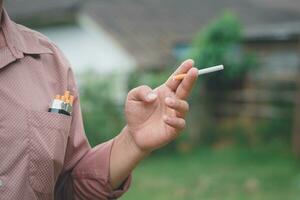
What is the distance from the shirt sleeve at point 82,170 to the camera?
2086 mm

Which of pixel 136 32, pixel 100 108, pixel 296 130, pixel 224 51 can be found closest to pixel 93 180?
pixel 100 108

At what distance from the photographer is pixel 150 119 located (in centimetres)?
202

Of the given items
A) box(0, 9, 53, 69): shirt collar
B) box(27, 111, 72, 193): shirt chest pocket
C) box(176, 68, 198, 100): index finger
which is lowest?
box(27, 111, 72, 193): shirt chest pocket

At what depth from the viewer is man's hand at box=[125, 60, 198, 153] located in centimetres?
192

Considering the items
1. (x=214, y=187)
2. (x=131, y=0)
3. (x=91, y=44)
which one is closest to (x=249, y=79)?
(x=91, y=44)

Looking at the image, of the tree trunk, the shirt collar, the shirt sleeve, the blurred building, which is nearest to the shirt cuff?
the shirt sleeve

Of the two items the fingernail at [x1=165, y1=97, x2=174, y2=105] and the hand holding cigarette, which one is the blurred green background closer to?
the hand holding cigarette

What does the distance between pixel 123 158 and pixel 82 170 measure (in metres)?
0.13

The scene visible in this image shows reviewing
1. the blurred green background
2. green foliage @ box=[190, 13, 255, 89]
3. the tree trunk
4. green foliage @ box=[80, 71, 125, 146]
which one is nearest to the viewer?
the blurred green background

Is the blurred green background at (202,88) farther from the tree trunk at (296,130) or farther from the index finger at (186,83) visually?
the index finger at (186,83)

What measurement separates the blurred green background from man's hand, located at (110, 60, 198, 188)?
5920 millimetres

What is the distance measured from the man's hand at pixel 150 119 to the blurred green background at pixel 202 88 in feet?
19.4

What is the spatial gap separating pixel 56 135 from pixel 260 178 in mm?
7412

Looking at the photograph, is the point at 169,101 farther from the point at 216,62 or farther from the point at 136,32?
the point at 136,32
